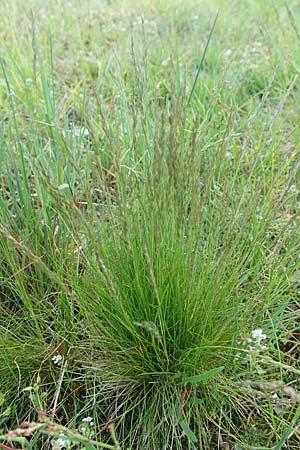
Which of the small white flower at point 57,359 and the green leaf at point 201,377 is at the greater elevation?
the green leaf at point 201,377

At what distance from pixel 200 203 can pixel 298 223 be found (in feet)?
1.01

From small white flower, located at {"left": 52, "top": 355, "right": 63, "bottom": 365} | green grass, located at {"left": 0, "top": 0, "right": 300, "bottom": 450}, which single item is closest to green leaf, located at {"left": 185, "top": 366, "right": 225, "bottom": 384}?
green grass, located at {"left": 0, "top": 0, "right": 300, "bottom": 450}

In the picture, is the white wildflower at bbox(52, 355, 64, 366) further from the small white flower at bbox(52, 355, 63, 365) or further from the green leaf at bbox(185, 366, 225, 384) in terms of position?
the green leaf at bbox(185, 366, 225, 384)

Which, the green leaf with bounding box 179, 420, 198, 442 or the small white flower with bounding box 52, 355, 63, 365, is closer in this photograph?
the green leaf with bounding box 179, 420, 198, 442

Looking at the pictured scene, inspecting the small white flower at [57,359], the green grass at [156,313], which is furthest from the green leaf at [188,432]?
the small white flower at [57,359]

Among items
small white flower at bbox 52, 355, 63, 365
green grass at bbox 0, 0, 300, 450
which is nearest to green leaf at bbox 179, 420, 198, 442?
green grass at bbox 0, 0, 300, 450

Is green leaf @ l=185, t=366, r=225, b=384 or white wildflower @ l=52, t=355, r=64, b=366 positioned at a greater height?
Result: green leaf @ l=185, t=366, r=225, b=384

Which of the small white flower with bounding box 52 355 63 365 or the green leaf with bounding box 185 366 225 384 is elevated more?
the green leaf with bounding box 185 366 225 384

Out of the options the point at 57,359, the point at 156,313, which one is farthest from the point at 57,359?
the point at 156,313

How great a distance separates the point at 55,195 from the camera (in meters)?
1.00

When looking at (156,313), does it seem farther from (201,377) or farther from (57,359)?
(57,359)

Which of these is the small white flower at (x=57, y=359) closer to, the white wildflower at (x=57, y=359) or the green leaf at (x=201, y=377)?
the white wildflower at (x=57, y=359)

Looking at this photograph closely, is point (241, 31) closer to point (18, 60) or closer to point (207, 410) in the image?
point (18, 60)

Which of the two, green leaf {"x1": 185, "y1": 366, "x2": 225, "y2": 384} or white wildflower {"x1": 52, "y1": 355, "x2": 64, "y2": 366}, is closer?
green leaf {"x1": 185, "y1": 366, "x2": 225, "y2": 384}
